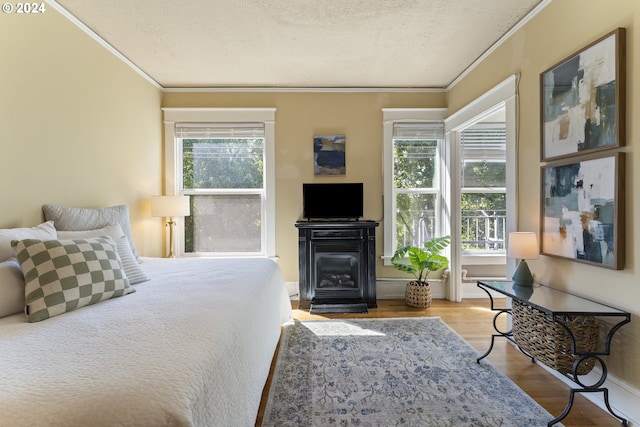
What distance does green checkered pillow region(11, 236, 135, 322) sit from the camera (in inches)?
57.2

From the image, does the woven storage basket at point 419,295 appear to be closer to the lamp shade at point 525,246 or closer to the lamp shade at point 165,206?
the lamp shade at point 525,246

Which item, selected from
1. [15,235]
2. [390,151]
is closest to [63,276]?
[15,235]

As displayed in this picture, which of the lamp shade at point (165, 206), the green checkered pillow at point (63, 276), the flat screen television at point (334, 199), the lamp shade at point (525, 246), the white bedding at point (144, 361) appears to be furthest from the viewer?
the flat screen television at point (334, 199)

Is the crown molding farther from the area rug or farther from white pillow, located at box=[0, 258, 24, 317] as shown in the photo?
white pillow, located at box=[0, 258, 24, 317]

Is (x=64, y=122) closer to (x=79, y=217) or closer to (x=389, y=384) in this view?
(x=79, y=217)

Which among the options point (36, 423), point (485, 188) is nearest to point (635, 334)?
point (36, 423)

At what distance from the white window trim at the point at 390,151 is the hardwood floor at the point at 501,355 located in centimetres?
79

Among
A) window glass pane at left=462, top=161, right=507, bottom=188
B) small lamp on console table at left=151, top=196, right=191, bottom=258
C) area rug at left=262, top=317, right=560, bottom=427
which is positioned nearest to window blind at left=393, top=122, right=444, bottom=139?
window glass pane at left=462, top=161, right=507, bottom=188

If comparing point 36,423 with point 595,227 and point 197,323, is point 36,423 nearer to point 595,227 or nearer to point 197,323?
point 197,323

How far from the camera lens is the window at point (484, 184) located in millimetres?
4348

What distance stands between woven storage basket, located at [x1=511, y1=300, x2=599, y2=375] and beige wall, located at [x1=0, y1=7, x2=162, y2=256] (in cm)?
334

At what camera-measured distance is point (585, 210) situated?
193 cm

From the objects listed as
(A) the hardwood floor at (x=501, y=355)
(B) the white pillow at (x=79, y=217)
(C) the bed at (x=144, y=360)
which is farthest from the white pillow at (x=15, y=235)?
(A) the hardwood floor at (x=501, y=355)

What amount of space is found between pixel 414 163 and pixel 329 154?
111cm
